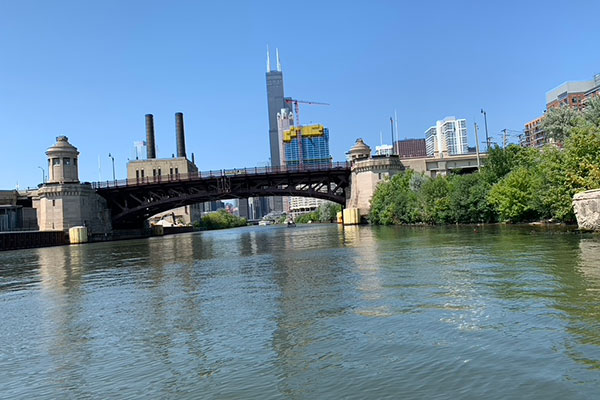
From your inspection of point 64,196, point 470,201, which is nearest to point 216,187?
point 64,196

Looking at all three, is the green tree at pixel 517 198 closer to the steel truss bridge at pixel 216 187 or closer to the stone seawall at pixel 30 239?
the steel truss bridge at pixel 216 187

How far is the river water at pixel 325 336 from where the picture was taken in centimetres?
887

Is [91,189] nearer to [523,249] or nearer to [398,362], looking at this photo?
[523,249]

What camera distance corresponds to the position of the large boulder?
34194mm

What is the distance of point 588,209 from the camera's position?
35.2m

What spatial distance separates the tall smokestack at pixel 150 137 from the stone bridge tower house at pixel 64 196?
65898 mm

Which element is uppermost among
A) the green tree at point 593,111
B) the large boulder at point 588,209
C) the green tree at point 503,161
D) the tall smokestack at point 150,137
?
the tall smokestack at point 150,137

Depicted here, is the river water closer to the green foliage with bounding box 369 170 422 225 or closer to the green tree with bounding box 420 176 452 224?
the green tree with bounding box 420 176 452 224

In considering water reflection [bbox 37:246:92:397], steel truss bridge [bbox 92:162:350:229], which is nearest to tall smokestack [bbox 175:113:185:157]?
steel truss bridge [bbox 92:162:350:229]

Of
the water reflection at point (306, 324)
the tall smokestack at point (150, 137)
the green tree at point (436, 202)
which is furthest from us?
the tall smokestack at point (150, 137)

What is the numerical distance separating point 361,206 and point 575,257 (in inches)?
3118

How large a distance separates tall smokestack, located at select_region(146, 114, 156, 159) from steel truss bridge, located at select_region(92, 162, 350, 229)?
2239 inches

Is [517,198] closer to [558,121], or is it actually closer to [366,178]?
[558,121]

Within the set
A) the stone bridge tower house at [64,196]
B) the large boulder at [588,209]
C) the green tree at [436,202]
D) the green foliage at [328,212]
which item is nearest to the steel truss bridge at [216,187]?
the stone bridge tower house at [64,196]
